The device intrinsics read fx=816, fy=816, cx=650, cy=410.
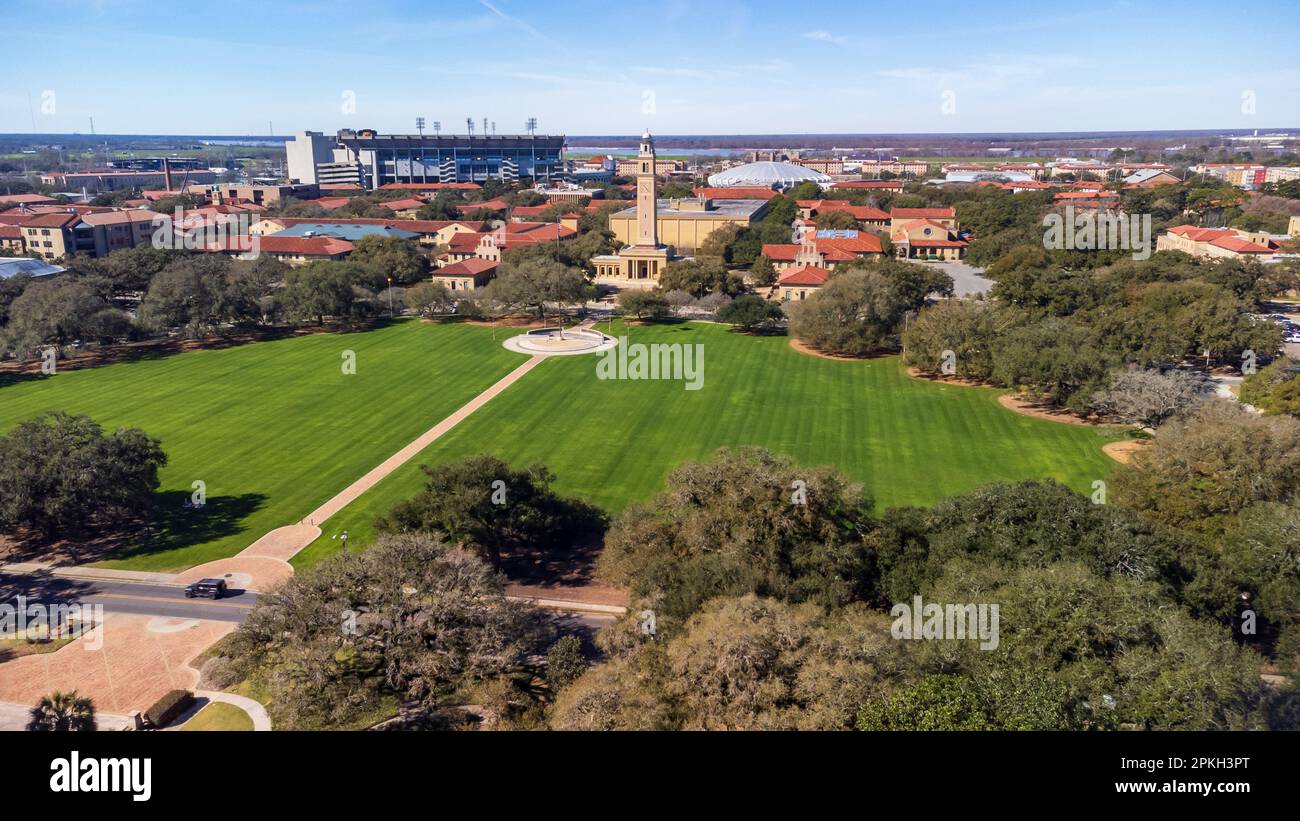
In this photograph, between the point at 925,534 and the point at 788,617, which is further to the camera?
the point at 925,534

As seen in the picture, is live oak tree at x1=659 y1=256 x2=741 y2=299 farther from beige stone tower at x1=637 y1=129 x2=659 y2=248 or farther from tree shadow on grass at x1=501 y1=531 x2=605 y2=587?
tree shadow on grass at x1=501 y1=531 x2=605 y2=587

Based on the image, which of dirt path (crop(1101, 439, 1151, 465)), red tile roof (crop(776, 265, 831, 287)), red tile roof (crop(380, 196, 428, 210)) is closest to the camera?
dirt path (crop(1101, 439, 1151, 465))

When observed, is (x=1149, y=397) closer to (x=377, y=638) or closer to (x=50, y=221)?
(x=377, y=638)

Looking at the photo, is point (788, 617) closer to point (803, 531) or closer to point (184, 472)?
point (803, 531)

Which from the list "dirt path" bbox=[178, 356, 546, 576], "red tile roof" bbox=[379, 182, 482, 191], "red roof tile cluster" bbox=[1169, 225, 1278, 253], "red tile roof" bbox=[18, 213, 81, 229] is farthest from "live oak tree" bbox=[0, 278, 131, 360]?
"red tile roof" bbox=[379, 182, 482, 191]

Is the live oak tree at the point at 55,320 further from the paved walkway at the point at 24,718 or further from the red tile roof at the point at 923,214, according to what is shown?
the red tile roof at the point at 923,214

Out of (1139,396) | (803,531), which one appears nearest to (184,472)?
(803,531)

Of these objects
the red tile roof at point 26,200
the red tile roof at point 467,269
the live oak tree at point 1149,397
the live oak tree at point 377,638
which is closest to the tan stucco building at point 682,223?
the red tile roof at point 467,269
